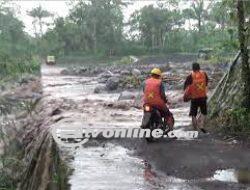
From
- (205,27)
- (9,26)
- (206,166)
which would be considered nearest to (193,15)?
(205,27)

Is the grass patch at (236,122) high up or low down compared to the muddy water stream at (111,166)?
up

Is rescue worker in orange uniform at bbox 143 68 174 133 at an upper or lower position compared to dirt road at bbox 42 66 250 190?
upper

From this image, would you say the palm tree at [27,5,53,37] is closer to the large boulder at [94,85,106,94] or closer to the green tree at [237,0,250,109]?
the large boulder at [94,85,106,94]

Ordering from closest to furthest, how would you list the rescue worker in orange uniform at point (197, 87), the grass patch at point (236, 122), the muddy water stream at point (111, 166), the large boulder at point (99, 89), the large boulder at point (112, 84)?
the muddy water stream at point (111, 166), the rescue worker in orange uniform at point (197, 87), the grass patch at point (236, 122), the large boulder at point (99, 89), the large boulder at point (112, 84)

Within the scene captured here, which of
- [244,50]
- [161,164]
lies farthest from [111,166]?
[244,50]

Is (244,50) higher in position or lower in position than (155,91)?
higher

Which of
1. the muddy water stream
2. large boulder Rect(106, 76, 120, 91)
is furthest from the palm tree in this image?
the muddy water stream

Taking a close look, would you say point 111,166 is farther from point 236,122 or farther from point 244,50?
point 244,50

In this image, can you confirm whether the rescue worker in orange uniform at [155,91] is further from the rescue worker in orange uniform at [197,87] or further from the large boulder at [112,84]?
the large boulder at [112,84]

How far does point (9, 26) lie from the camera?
229ft

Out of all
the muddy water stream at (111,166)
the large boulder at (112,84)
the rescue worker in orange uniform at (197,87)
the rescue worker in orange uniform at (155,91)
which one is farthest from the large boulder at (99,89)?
the rescue worker in orange uniform at (155,91)

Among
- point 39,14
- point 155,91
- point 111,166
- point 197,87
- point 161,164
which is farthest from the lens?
point 39,14

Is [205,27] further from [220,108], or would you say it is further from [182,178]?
[182,178]

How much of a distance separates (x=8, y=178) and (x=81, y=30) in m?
58.8
